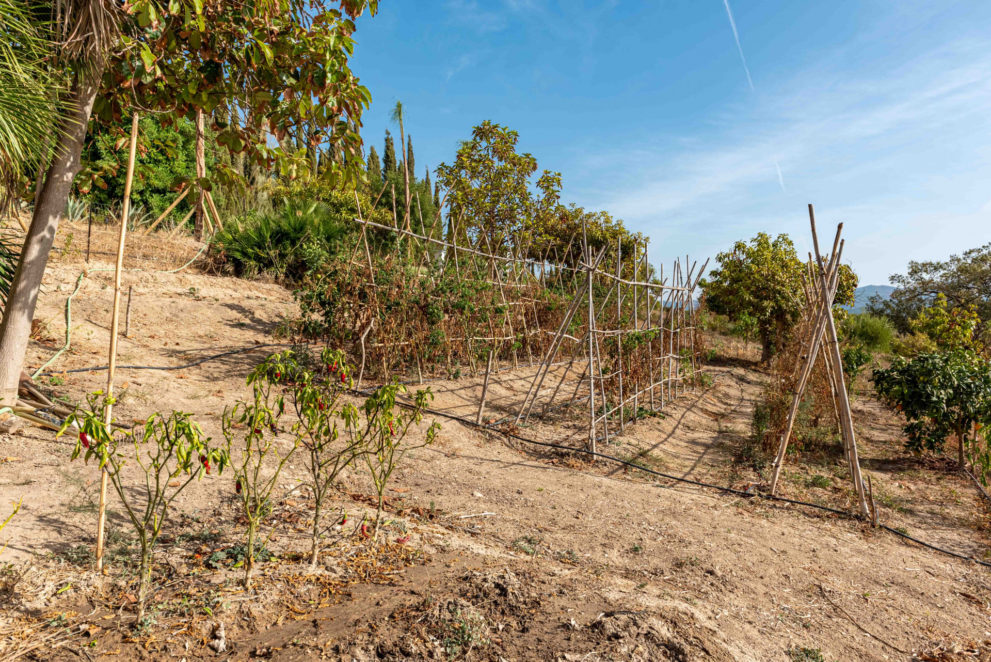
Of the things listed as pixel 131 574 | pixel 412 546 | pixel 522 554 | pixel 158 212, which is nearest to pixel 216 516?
pixel 131 574

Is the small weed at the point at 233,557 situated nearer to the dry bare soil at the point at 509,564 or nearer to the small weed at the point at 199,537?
the dry bare soil at the point at 509,564

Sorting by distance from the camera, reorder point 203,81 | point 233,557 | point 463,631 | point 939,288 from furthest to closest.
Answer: point 939,288
point 203,81
point 233,557
point 463,631

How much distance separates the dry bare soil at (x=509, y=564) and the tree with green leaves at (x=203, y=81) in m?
1.34

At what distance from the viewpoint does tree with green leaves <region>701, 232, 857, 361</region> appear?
10.8 meters

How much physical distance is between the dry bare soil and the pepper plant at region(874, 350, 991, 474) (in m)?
0.39

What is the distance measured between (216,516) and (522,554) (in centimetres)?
163

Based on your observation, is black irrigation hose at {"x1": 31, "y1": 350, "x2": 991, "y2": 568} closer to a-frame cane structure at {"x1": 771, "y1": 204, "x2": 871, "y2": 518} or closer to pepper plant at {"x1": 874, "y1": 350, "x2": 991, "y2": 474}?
a-frame cane structure at {"x1": 771, "y1": 204, "x2": 871, "y2": 518}

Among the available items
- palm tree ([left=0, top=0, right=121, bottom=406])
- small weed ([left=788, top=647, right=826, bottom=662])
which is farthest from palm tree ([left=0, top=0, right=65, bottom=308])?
small weed ([left=788, top=647, right=826, bottom=662])

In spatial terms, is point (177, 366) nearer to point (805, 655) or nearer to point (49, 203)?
point (49, 203)

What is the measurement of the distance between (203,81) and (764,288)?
10665 mm

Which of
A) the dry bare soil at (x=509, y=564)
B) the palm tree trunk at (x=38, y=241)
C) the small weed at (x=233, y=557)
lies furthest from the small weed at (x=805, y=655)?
the palm tree trunk at (x=38, y=241)

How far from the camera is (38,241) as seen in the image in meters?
3.35

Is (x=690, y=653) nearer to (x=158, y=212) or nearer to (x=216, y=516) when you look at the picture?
(x=216, y=516)

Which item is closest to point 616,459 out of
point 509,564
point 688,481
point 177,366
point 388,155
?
point 688,481
